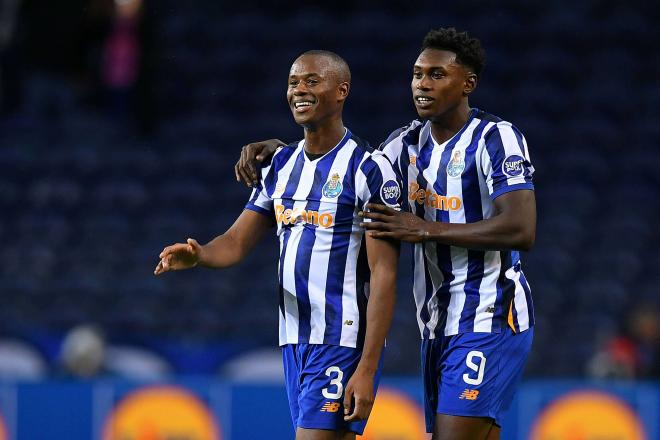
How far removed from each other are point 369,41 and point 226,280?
10.7 ft

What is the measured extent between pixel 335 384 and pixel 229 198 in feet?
23.2

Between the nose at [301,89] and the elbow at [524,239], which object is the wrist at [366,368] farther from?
the nose at [301,89]

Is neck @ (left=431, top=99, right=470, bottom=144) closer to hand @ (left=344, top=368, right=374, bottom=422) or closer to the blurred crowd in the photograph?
hand @ (left=344, top=368, right=374, bottom=422)

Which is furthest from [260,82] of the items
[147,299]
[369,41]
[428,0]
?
[147,299]

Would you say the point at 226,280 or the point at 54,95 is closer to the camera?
the point at 226,280

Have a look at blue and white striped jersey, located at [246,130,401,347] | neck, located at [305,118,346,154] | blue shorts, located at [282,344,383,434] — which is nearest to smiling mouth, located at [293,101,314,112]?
neck, located at [305,118,346,154]

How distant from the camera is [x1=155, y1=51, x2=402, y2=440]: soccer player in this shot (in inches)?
165

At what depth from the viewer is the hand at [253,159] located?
4.64 metres

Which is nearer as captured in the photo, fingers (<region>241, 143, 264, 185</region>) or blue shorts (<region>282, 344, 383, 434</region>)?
blue shorts (<region>282, 344, 383, 434</region>)

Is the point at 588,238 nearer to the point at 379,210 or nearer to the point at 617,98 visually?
the point at 617,98

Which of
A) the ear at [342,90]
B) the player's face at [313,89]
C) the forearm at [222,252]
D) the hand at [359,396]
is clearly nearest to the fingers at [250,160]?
the forearm at [222,252]

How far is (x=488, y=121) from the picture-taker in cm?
443

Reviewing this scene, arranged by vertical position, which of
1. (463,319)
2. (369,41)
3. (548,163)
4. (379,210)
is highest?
(369,41)

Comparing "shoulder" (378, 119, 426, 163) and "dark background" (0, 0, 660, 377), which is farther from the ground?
"dark background" (0, 0, 660, 377)
